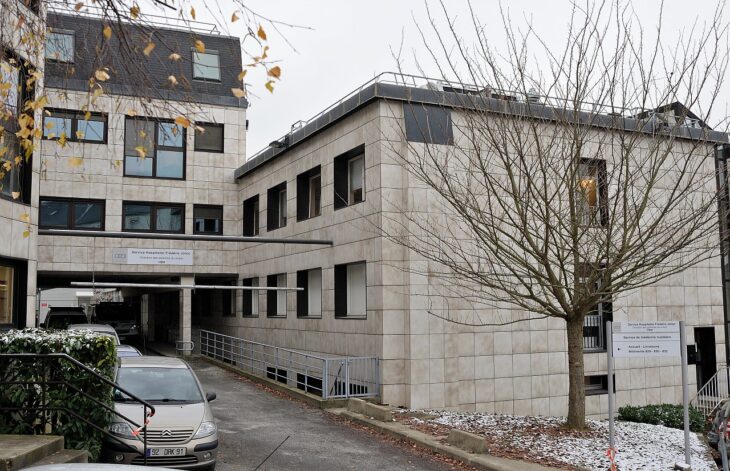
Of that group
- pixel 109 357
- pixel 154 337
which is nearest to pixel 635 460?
pixel 109 357

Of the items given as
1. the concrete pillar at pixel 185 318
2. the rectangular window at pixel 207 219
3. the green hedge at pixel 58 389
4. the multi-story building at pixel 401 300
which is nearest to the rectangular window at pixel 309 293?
the multi-story building at pixel 401 300

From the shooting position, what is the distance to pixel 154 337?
3741 centimetres

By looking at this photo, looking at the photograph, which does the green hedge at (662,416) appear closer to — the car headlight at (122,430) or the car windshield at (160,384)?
the car windshield at (160,384)

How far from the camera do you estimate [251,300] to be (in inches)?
1047

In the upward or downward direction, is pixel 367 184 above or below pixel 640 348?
above

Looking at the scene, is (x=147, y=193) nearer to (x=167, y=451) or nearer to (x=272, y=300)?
(x=272, y=300)

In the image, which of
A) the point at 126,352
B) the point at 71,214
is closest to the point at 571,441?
the point at 126,352

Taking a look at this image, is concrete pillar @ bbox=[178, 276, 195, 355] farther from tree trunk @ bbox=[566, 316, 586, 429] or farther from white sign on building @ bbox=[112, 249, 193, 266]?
tree trunk @ bbox=[566, 316, 586, 429]

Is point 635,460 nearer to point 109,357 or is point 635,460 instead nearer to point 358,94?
point 109,357

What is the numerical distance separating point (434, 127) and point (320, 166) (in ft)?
15.8

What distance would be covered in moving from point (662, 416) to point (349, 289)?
27.6ft

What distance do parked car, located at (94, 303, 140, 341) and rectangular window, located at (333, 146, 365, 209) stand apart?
1890 cm

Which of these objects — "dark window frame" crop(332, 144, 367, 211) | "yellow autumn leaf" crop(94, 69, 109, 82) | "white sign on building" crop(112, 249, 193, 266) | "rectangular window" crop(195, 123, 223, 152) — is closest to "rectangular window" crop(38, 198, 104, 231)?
"white sign on building" crop(112, 249, 193, 266)

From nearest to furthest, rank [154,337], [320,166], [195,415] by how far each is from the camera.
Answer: [195,415] → [320,166] → [154,337]
